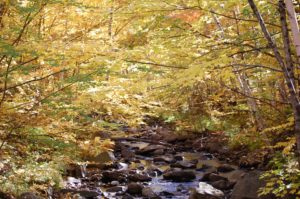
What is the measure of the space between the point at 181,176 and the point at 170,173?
1.49 ft

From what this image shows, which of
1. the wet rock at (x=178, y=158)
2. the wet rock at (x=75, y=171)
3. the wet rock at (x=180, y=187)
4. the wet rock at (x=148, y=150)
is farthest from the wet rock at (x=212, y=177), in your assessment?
the wet rock at (x=148, y=150)

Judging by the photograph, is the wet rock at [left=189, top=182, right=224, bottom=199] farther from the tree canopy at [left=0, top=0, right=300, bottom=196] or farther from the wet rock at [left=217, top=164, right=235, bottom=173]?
the wet rock at [left=217, top=164, right=235, bottom=173]

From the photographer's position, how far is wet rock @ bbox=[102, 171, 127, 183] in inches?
476

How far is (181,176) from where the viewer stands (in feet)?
39.4

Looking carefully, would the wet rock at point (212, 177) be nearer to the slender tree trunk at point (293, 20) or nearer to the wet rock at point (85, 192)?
the wet rock at point (85, 192)

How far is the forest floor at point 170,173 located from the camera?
9.48m

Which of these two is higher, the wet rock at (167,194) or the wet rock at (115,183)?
the wet rock at (167,194)

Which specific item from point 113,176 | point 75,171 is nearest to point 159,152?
point 113,176

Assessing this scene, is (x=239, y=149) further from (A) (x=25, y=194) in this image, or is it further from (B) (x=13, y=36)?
(B) (x=13, y=36)

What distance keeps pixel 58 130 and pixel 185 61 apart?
3.10 metres

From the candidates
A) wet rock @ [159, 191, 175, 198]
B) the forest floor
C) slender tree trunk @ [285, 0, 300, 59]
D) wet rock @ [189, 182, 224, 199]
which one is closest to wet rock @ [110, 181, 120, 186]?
the forest floor

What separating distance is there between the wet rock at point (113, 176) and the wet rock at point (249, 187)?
4732mm

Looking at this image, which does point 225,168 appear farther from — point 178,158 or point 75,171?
point 75,171

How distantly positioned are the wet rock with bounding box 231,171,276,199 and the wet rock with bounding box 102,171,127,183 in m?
4.73
